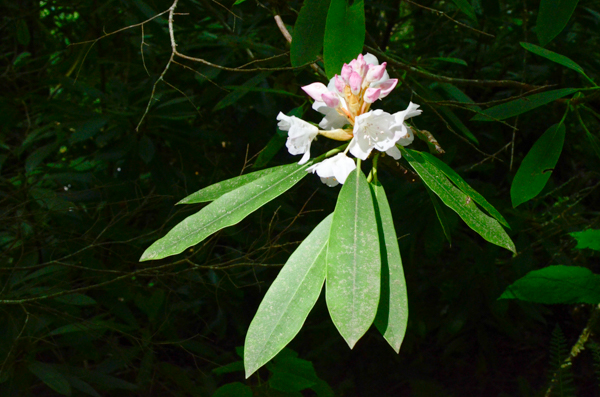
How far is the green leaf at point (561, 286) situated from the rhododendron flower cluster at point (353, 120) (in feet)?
1.59

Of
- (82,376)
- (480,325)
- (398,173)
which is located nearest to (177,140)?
(82,376)

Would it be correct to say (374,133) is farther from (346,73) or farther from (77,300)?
(77,300)

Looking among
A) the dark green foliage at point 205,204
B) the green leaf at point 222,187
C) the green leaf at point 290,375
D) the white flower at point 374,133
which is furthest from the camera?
the dark green foliage at point 205,204

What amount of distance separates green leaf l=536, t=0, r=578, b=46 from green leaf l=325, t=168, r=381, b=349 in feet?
1.44

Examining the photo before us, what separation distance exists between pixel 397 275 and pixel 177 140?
1.46m

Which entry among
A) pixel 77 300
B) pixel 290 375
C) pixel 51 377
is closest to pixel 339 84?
pixel 290 375

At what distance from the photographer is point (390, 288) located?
65cm

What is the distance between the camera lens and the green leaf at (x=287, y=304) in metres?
0.59

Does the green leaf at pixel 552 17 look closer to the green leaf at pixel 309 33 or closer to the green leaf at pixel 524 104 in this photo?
the green leaf at pixel 524 104

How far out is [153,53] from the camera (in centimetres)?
226

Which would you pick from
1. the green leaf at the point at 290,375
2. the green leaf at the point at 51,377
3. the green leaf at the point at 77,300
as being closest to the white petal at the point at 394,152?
the green leaf at the point at 290,375

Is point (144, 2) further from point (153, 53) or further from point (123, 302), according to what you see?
point (123, 302)

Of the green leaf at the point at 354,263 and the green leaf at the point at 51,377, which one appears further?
the green leaf at the point at 51,377

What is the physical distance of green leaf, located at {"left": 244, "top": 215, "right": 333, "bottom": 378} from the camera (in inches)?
23.3
